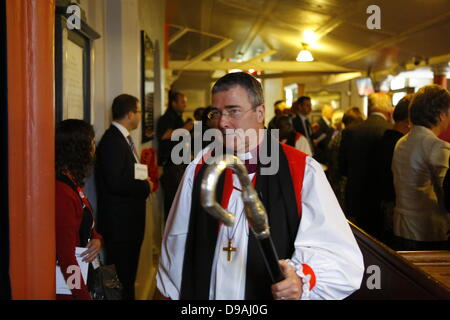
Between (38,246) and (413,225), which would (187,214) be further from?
(413,225)

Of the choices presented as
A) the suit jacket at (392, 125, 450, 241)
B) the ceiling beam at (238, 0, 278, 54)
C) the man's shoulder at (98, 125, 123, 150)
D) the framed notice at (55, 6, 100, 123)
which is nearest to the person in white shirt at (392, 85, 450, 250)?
the suit jacket at (392, 125, 450, 241)

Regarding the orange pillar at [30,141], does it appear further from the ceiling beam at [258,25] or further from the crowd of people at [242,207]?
the ceiling beam at [258,25]

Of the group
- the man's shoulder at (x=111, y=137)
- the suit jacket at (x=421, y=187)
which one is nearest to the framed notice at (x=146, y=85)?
the man's shoulder at (x=111, y=137)

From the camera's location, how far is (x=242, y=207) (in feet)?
5.28

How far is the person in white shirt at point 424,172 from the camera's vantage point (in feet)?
9.39

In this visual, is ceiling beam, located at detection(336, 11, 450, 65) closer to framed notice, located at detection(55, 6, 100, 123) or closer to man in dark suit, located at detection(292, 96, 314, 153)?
man in dark suit, located at detection(292, 96, 314, 153)

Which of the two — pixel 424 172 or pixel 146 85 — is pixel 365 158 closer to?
pixel 424 172

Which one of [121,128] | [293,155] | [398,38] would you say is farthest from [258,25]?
[293,155]

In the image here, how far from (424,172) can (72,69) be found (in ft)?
6.76

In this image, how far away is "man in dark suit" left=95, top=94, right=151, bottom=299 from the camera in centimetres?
309

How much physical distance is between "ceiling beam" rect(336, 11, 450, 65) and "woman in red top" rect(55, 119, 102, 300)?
356 centimetres
